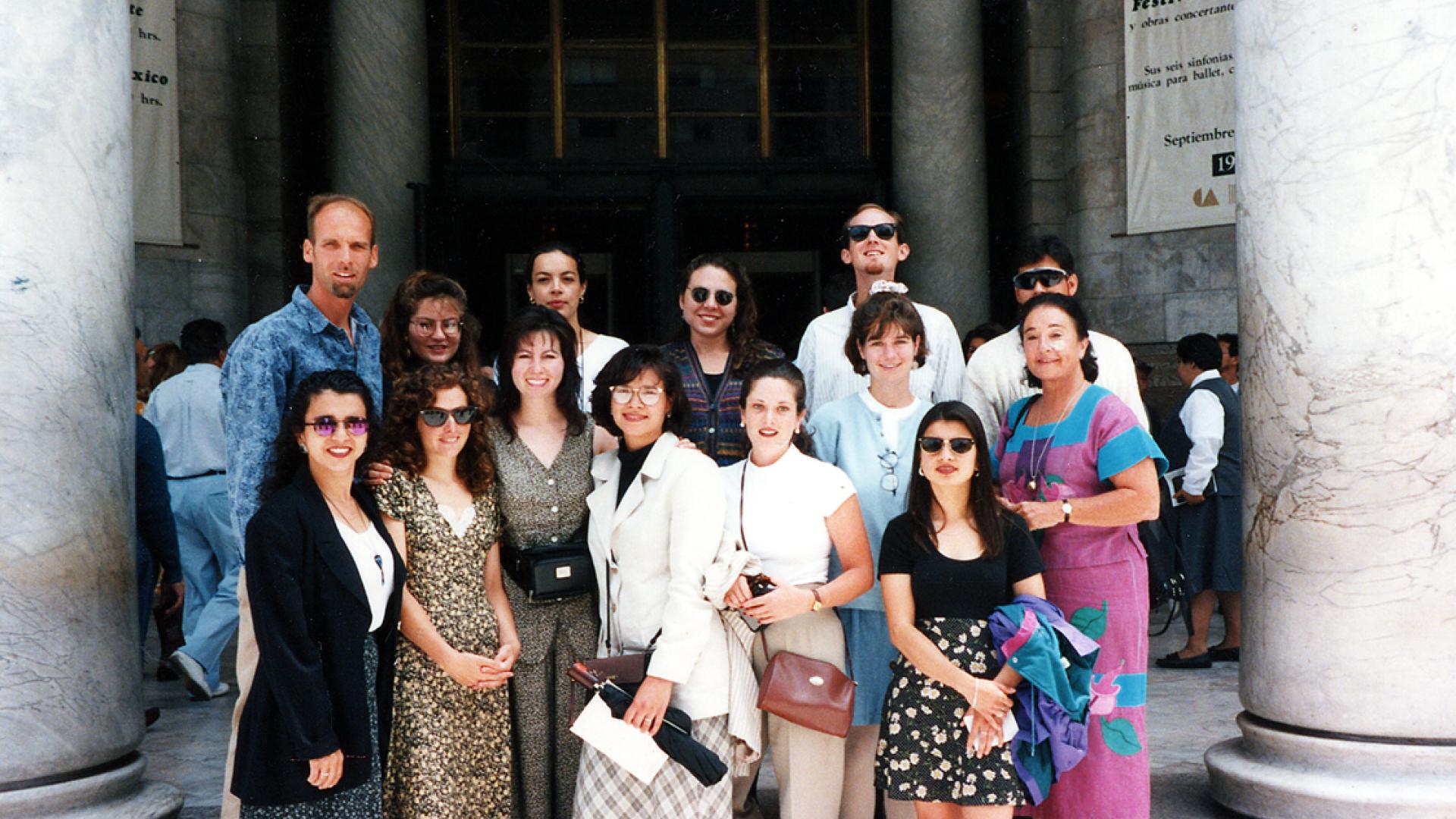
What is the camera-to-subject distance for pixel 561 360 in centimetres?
436

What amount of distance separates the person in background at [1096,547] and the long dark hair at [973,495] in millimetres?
150

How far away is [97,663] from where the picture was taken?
14.3 ft

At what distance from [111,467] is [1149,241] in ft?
29.8

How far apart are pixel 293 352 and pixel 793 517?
1.72 metres

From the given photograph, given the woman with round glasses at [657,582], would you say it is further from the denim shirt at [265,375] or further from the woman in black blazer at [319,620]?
the denim shirt at [265,375]

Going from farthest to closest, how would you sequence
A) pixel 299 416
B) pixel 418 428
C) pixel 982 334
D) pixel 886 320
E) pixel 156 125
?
pixel 156 125
pixel 982 334
pixel 886 320
pixel 418 428
pixel 299 416

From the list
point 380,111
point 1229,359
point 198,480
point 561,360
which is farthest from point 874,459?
point 380,111

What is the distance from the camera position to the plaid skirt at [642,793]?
4090mm

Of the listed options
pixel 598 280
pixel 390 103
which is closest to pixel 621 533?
pixel 390 103

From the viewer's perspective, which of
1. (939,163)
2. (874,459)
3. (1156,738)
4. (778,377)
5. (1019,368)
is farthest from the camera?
(939,163)

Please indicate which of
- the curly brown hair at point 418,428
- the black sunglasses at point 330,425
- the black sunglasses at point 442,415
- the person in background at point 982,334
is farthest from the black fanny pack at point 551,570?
the person in background at point 982,334

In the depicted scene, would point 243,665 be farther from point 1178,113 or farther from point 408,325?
point 1178,113

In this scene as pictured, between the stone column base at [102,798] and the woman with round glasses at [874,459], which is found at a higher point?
the woman with round glasses at [874,459]

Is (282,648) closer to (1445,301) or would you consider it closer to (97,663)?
(97,663)
